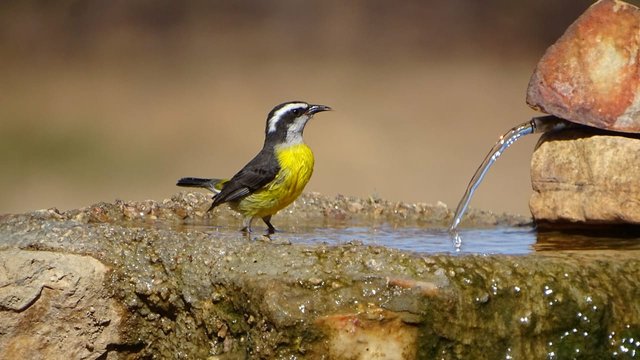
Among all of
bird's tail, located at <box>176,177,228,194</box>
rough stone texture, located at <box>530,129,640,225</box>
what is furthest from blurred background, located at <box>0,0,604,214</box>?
rough stone texture, located at <box>530,129,640,225</box>

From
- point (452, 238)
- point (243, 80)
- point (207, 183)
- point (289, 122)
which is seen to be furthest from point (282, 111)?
point (243, 80)

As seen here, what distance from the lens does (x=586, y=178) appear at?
716 cm

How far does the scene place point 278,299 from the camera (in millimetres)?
5605

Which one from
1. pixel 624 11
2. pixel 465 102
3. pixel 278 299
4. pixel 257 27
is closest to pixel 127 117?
pixel 257 27

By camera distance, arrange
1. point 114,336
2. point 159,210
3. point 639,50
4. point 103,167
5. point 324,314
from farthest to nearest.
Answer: point 103,167 < point 159,210 < point 639,50 < point 114,336 < point 324,314

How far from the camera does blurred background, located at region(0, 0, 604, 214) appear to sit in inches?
534

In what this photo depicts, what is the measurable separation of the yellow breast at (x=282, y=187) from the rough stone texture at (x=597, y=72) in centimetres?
136

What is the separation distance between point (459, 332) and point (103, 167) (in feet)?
27.6

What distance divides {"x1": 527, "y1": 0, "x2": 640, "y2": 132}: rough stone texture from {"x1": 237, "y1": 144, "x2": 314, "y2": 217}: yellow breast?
1360 mm

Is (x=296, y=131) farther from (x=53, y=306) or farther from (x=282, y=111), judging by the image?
(x=53, y=306)

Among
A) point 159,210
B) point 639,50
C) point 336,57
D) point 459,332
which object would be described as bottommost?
point 459,332

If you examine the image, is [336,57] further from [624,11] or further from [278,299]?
[278,299]

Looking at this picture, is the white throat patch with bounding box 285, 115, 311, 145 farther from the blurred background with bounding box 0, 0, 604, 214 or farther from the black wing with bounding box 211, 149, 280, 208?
the blurred background with bounding box 0, 0, 604, 214

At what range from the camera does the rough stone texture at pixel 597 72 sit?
6.94 meters
